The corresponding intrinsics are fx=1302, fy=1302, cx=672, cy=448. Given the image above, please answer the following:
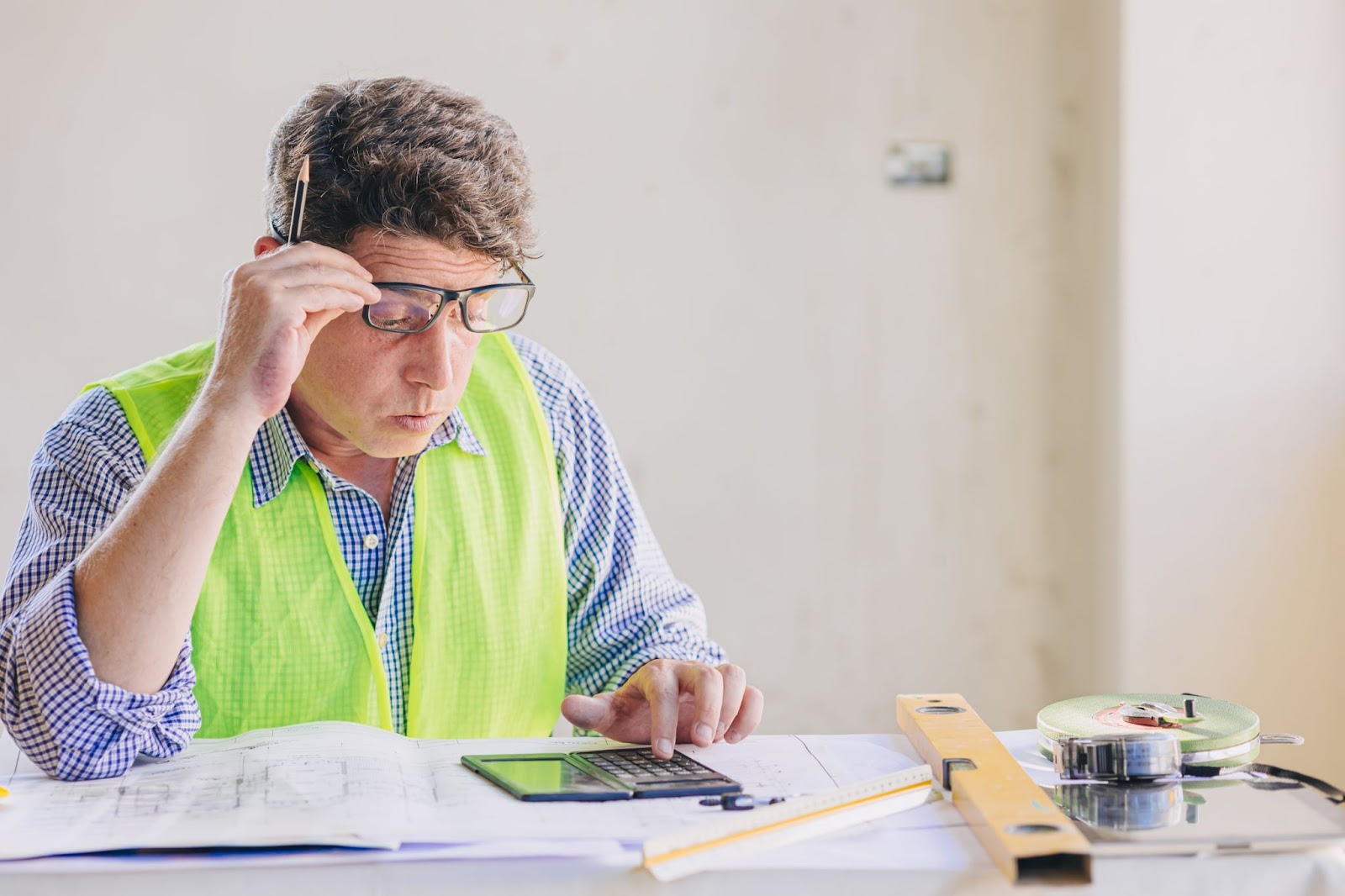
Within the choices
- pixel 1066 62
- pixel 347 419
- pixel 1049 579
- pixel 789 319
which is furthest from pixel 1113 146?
pixel 347 419

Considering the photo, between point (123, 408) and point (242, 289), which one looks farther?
point (123, 408)

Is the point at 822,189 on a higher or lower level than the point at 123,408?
higher

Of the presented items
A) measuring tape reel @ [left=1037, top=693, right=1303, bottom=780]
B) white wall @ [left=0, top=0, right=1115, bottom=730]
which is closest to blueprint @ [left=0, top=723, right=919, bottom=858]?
measuring tape reel @ [left=1037, top=693, right=1303, bottom=780]

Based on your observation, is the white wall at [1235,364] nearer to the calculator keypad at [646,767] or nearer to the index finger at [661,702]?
the index finger at [661,702]

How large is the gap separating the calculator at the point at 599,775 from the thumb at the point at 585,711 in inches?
4.4

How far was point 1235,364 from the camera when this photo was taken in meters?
2.40

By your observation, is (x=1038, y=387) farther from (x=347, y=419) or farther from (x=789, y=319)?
(x=347, y=419)

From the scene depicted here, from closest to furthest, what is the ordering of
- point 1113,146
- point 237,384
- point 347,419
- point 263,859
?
point 263,859 → point 237,384 → point 347,419 → point 1113,146

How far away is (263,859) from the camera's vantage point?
882 millimetres

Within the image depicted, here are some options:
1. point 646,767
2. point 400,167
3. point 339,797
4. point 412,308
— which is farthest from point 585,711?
point 400,167

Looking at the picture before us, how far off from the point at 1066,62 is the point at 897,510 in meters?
0.95

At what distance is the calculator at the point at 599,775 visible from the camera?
1.02 m

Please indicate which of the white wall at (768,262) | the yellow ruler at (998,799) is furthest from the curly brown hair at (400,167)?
the white wall at (768,262)

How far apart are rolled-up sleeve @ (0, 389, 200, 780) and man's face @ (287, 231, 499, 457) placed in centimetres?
23
